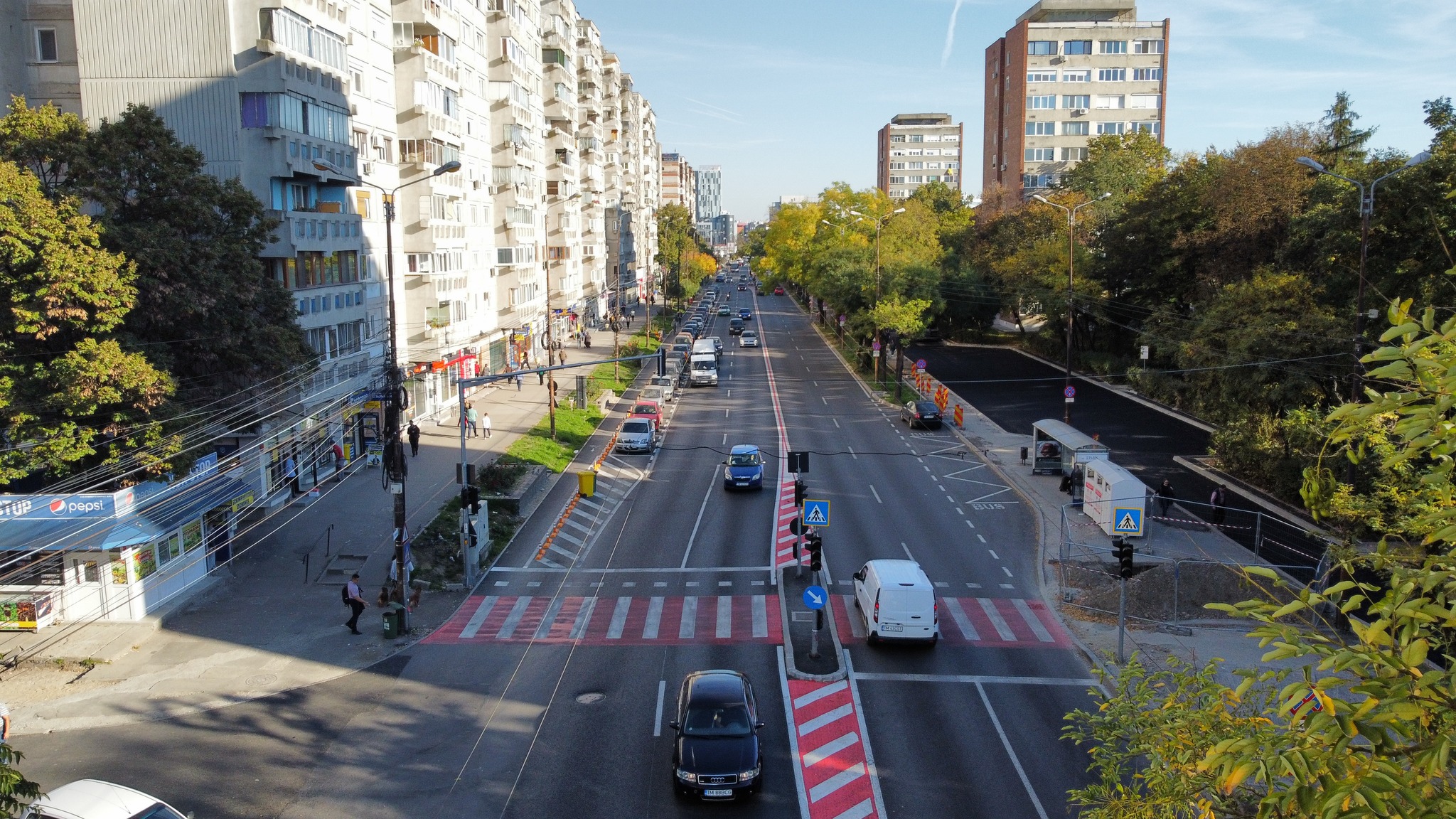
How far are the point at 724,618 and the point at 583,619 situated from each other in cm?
351

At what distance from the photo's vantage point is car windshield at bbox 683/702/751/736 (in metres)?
16.9

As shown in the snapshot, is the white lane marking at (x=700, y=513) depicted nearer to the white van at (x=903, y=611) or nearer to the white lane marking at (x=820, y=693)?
the white van at (x=903, y=611)

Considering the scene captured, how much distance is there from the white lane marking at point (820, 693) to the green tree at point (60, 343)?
1588 cm

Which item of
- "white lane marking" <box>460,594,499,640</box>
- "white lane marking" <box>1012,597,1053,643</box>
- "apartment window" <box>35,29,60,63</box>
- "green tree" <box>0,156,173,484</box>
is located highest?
"apartment window" <box>35,29,60,63</box>

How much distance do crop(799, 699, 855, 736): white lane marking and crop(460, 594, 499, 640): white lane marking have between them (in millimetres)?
9207

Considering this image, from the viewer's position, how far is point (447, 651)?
2341 centimetres

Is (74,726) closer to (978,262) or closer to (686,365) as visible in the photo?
(686,365)

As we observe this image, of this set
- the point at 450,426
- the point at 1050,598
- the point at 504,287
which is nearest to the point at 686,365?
the point at 504,287

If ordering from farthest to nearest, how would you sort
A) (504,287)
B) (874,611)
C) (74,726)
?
(504,287), (874,611), (74,726)

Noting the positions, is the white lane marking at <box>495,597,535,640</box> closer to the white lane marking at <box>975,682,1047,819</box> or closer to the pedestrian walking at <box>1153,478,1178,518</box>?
the white lane marking at <box>975,682,1047,819</box>

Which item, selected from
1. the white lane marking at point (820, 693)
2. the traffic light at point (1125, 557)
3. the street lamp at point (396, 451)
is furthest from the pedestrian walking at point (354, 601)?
the traffic light at point (1125, 557)

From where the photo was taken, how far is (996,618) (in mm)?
25344

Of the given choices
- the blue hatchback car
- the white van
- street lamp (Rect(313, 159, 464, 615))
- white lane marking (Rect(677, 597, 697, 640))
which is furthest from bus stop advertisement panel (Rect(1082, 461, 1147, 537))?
street lamp (Rect(313, 159, 464, 615))

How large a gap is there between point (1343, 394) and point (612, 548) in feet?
83.9
